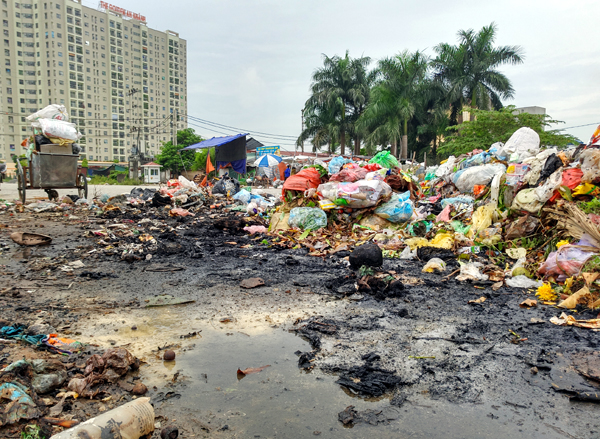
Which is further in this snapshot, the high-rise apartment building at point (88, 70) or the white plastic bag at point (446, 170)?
the high-rise apartment building at point (88, 70)

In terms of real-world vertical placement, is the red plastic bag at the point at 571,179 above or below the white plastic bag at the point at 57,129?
below

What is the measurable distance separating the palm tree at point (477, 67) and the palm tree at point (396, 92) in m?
2.10

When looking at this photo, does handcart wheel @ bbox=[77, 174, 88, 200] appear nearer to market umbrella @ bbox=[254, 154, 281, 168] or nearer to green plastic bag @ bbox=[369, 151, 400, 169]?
green plastic bag @ bbox=[369, 151, 400, 169]

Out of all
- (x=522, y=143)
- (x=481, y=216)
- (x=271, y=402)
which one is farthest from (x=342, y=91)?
(x=271, y=402)

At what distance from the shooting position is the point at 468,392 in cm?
224

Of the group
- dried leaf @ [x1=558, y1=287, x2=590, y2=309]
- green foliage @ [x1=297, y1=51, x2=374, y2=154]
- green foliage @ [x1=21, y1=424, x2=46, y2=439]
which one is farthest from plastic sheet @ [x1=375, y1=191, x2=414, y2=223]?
green foliage @ [x1=297, y1=51, x2=374, y2=154]

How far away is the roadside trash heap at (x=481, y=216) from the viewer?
425 centimetres

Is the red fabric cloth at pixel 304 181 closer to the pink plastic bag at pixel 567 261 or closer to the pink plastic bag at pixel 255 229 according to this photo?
the pink plastic bag at pixel 255 229

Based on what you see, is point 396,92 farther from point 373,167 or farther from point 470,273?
point 470,273

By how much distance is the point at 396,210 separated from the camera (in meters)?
7.38

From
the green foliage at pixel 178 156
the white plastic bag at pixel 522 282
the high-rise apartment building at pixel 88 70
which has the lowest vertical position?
the white plastic bag at pixel 522 282

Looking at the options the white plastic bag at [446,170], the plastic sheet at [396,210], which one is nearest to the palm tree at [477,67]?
the white plastic bag at [446,170]

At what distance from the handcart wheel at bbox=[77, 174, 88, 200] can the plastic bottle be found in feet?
32.4

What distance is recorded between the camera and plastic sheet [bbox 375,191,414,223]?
736 cm
